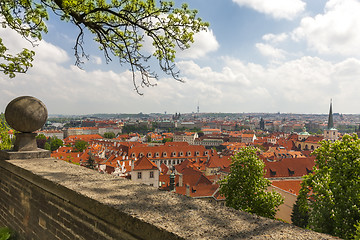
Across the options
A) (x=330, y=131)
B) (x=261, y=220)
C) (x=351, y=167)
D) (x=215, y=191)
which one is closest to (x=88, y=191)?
(x=261, y=220)

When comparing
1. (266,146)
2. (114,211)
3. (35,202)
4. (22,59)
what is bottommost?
(266,146)

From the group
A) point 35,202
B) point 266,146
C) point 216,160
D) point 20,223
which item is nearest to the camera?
point 35,202

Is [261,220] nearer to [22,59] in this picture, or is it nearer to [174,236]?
[174,236]

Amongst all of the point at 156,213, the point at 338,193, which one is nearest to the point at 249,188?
the point at 338,193

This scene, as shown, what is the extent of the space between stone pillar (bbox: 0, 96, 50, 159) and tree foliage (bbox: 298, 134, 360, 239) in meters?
11.1

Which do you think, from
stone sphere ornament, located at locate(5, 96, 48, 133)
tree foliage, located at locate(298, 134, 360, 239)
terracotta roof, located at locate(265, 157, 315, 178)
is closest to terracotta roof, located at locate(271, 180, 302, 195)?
terracotta roof, located at locate(265, 157, 315, 178)

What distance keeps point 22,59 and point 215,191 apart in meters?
21.9

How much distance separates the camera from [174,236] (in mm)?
2014

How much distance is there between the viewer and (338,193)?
455 inches

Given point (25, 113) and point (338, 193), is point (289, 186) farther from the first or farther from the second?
point (25, 113)

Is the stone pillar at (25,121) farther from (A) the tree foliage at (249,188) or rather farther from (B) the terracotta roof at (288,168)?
(B) the terracotta roof at (288,168)

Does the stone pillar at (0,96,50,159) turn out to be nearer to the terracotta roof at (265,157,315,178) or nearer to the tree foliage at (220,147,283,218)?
the tree foliage at (220,147,283,218)

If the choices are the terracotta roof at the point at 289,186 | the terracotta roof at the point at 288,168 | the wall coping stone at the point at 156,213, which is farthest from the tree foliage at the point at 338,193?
the terracotta roof at the point at 288,168

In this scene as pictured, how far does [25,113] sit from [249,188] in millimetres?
11436
